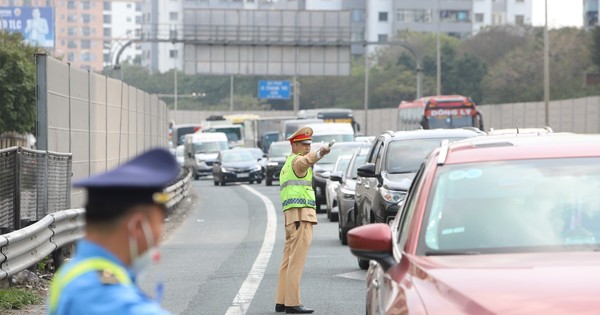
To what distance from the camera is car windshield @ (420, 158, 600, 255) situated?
22.8ft

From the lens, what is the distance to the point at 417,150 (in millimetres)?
18344

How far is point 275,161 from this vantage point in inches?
2153

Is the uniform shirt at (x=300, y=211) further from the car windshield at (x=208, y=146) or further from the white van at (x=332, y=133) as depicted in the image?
the car windshield at (x=208, y=146)

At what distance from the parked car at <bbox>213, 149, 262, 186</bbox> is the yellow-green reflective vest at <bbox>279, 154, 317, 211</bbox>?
4307 cm

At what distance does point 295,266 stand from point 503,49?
385 feet

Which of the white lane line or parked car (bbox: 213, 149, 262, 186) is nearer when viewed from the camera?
the white lane line

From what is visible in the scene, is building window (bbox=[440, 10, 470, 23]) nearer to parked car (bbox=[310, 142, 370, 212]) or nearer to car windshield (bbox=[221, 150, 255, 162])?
car windshield (bbox=[221, 150, 255, 162])

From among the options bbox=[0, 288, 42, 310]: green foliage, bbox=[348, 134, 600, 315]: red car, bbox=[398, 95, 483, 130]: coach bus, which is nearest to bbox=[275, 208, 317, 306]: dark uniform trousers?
bbox=[0, 288, 42, 310]: green foliage

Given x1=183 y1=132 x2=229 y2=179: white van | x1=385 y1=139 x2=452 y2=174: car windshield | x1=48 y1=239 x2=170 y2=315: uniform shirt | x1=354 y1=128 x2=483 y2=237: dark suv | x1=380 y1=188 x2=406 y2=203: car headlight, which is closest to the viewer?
x1=48 y1=239 x2=170 y2=315: uniform shirt

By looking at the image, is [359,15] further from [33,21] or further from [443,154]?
[443,154]

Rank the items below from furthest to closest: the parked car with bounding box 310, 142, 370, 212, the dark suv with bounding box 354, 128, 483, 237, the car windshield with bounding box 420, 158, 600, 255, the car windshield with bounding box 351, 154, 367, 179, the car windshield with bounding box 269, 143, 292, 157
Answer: the car windshield with bounding box 269, 143, 292, 157 < the parked car with bounding box 310, 142, 370, 212 < the car windshield with bounding box 351, 154, 367, 179 < the dark suv with bounding box 354, 128, 483, 237 < the car windshield with bounding box 420, 158, 600, 255

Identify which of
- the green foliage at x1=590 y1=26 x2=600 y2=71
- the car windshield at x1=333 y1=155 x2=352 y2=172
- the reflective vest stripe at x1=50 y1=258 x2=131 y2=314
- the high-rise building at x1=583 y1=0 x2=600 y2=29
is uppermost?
the high-rise building at x1=583 y1=0 x2=600 y2=29

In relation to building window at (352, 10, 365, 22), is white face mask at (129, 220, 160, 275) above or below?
below

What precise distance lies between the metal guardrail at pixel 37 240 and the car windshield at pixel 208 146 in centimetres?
5171
